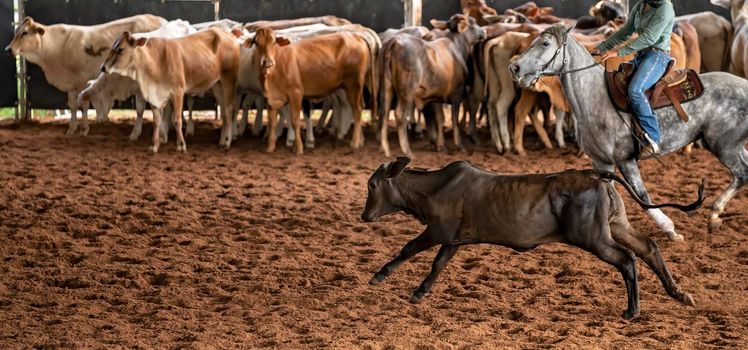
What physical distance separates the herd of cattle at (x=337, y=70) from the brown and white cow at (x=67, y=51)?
1cm

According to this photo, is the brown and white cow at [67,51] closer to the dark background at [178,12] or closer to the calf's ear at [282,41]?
the dark background at [178,12]

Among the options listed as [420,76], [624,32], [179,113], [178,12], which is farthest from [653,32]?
[178,12]

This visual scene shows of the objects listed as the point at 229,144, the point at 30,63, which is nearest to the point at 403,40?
the point at 229,144

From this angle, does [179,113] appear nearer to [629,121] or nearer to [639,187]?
[629,121]

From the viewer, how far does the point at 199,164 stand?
13789mm

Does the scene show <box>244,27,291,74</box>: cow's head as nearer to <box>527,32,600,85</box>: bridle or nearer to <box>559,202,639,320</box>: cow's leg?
<box>527,32,600,85</box>: bridle

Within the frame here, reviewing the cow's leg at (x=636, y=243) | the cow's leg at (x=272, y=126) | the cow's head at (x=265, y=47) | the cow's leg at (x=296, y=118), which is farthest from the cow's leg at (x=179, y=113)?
the cow's leg at (x=636, y=243)

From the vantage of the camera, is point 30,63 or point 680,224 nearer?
point 680,224

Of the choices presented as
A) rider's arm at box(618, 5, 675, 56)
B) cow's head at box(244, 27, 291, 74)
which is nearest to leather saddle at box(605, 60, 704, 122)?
rider's arm at box(618, 5, 675, 56)

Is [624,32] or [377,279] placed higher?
[624,32]

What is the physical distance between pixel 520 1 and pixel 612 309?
41.8 feet

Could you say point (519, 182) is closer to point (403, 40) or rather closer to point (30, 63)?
point (403, 40)

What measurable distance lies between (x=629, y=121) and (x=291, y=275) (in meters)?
3.17

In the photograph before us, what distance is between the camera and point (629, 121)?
942cm
